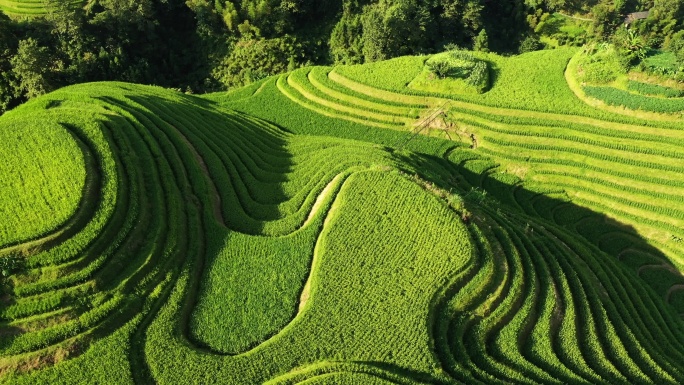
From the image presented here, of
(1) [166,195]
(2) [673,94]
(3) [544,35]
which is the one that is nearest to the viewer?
(1) [166,195]

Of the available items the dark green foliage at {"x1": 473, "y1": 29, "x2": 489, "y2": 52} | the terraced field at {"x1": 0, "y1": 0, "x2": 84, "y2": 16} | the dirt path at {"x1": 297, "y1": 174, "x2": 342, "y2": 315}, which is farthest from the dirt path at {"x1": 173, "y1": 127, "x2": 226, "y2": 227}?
the dark green foliage at {"x1": 473, "y1": 29, "x2": 489, "y2": 52}

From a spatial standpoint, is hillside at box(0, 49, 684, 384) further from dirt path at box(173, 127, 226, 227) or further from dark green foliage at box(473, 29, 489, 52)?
dark green foliage at box(473, 29, 489, 52)

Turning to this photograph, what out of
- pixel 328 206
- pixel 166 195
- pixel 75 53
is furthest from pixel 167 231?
pixel 75 53

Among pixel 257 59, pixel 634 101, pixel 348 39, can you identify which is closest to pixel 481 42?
pixel 348 39

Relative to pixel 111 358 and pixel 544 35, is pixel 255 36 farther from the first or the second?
pixel 111 358

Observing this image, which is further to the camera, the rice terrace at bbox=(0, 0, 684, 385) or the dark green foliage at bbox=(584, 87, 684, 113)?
the dark green foliage at bbox=(584, 87, 684, 113)
